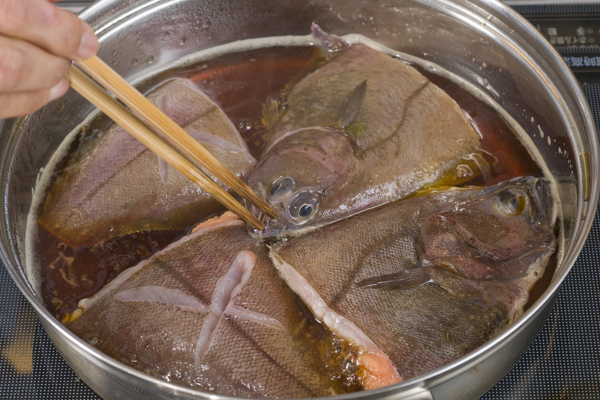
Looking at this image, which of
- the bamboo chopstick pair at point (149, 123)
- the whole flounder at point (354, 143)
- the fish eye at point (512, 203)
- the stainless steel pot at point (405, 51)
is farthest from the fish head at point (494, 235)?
the bamboo chopstick pair at point (149, 123)

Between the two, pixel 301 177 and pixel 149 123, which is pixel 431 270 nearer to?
pixel 301 177

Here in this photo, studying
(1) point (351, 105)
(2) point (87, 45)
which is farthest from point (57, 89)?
(1) point (351, 105)

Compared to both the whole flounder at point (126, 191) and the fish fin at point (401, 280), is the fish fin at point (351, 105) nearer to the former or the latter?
the whole flounder at point (126, 191)

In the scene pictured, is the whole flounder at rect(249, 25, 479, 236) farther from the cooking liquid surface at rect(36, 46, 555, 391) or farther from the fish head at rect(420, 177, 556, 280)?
the fish head at rect(420, 177, 556, 280)

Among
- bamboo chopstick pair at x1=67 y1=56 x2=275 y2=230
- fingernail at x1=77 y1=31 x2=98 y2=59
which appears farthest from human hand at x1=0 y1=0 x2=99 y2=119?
bamboo chopstick pair at x1=67 y1=56 x2=275 y2=230

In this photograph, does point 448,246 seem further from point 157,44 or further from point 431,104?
point 157,44

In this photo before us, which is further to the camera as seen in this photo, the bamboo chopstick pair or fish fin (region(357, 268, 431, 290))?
fish fin (region(357, 268, 431, 290))
